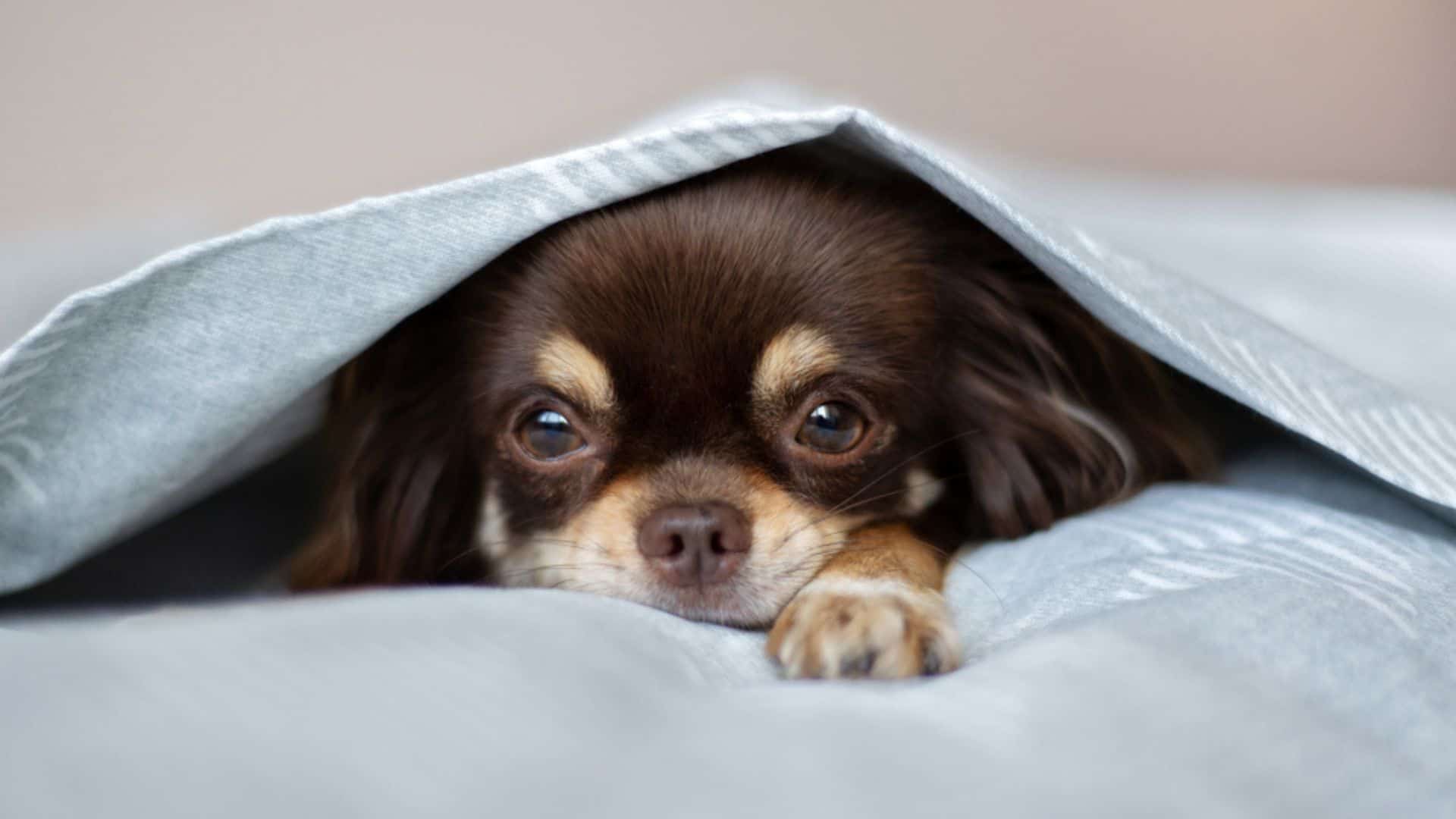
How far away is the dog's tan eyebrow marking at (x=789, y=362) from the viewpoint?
3.66ft

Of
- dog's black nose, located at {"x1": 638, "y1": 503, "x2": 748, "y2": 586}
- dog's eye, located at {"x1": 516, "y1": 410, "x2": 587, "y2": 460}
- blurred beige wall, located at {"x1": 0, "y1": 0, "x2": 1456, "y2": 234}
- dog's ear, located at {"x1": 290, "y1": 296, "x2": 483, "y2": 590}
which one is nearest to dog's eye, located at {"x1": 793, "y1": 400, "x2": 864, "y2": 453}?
dog's black nose, located at {"x1": 638, "y1": 503, "x2": 748, "y2": 586}

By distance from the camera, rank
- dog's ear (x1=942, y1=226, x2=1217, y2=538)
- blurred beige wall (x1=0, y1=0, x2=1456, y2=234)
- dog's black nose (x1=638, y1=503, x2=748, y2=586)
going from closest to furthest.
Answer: dog's black nose (x1=638, y1=503, x2=748, y2=586) < dog's ear (x1=942, y1=226, x2=1217, y2=538) < blurred beige wall (x1=0, y1=0, x2=1456, y2=234)

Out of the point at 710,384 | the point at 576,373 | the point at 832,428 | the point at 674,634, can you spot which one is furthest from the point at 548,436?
the point at 674,634

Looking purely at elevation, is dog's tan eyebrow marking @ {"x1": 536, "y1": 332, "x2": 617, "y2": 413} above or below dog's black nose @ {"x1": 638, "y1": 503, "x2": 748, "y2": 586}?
above

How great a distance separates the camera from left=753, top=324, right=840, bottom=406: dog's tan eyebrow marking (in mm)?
1114

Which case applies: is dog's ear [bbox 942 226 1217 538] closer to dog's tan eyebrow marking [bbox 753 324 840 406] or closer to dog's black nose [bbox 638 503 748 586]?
dog's tan eyebrow marking [bbox 753 324 840 406]

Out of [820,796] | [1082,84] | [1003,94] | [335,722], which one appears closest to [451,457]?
[335,722]

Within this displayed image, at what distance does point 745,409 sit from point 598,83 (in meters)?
1.73

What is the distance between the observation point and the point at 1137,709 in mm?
610

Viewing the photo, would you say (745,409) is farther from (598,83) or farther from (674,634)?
(598,83)

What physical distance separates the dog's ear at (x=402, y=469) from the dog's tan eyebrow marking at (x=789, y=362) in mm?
356

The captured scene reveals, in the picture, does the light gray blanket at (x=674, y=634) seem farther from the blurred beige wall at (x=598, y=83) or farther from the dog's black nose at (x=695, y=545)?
the blurred beige wall at (x=598, y=83)

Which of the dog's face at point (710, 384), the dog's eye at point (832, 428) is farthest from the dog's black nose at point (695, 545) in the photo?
the dog's eye at point (832, 428)

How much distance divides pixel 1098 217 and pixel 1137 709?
139 cm
